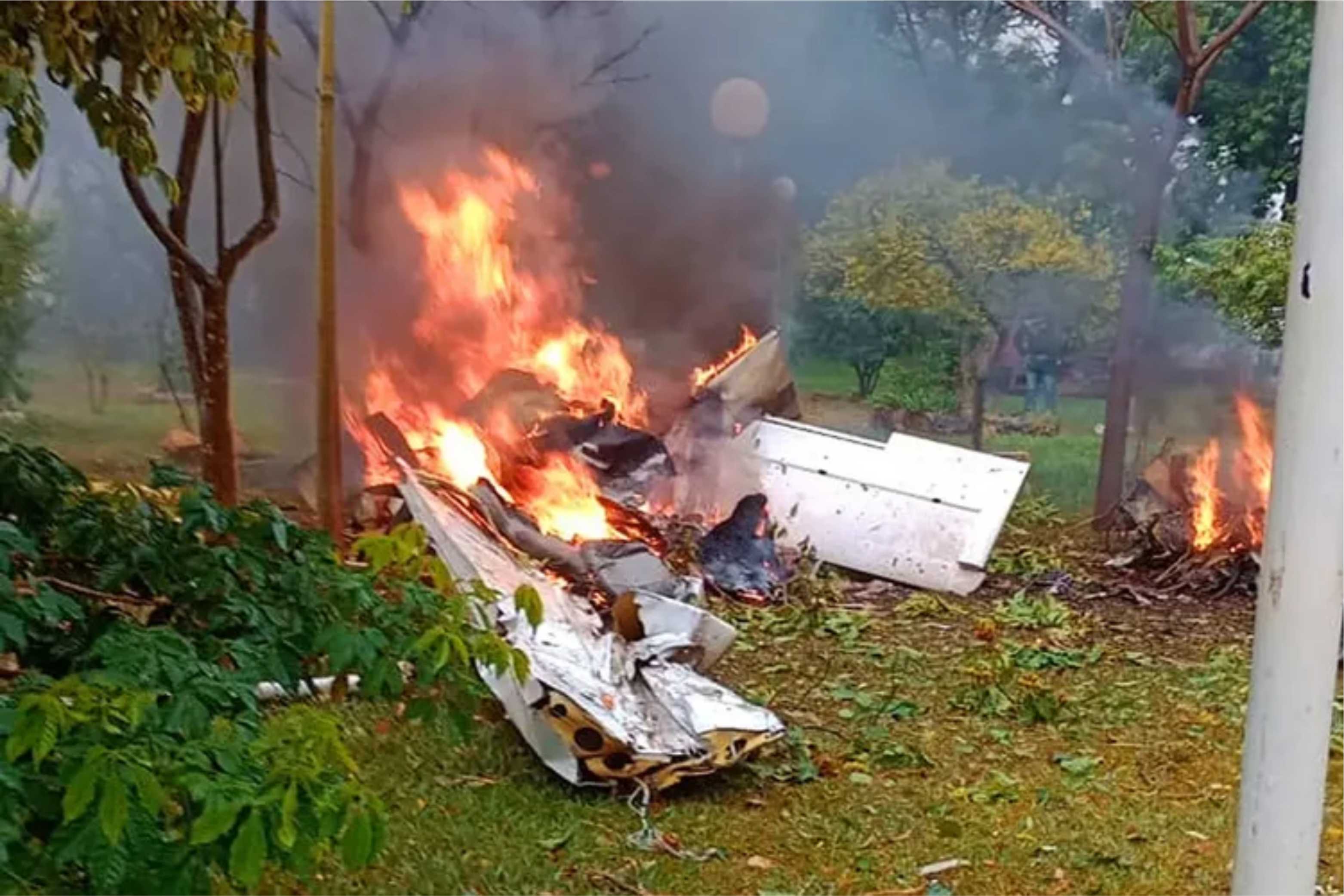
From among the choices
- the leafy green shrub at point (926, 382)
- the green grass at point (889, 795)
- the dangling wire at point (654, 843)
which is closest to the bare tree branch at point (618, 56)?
the leafy green shrub at point (926, 382)

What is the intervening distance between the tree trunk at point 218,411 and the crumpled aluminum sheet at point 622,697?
3.49 feet

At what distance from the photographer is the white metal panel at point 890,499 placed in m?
4.61

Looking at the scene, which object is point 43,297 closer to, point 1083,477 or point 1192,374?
point 1083,477

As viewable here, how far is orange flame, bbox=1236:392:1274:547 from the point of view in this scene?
4.74 m

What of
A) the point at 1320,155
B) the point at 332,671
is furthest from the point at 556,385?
the point at 1320,155

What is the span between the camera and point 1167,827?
249 centimetres

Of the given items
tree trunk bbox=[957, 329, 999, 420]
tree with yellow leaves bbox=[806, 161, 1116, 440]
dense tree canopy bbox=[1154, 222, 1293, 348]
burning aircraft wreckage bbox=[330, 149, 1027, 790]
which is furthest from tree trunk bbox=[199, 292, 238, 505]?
dense tree canopy bbox=[1154, 222, 1293, 348]

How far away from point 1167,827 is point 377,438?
3.41 m

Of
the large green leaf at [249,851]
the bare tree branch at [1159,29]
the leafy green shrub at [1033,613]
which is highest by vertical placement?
the bare tree branch at [1159,29]

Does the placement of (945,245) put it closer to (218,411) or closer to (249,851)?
(218,411)

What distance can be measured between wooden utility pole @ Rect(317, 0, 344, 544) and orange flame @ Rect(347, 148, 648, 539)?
19cm

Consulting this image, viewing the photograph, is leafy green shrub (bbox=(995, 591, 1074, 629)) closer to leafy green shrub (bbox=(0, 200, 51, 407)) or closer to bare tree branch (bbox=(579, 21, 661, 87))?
bare tree branch (bbox=(579, 21, 661, 87))

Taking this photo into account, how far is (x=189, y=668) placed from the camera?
1.17 meters

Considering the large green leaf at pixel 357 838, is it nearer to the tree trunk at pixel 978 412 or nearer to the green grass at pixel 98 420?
the green grass at pixel 98 420
